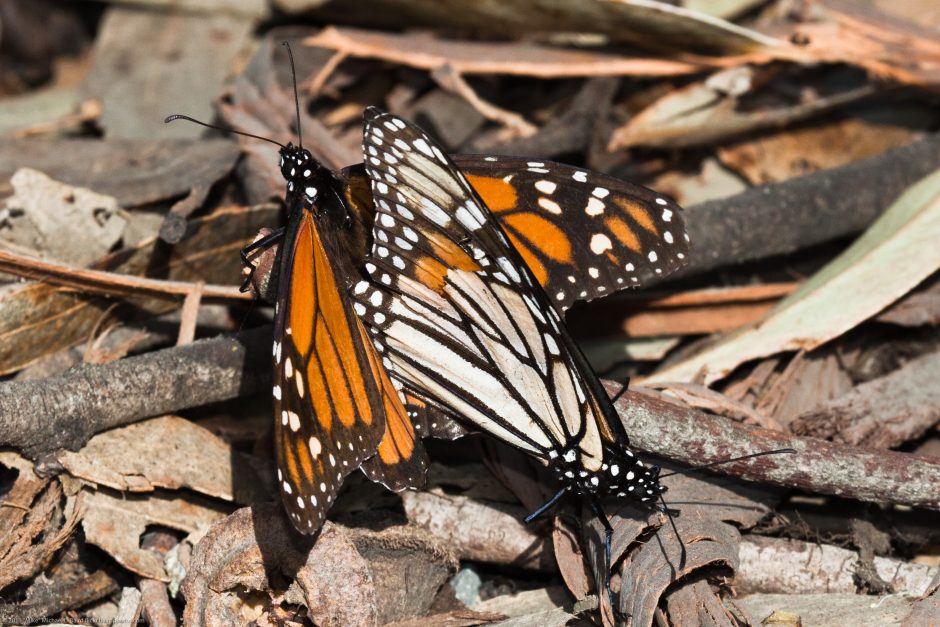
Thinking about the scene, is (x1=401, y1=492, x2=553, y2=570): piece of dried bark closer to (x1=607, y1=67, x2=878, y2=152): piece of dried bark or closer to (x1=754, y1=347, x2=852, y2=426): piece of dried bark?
(x1=754, y1=347, x2=852, y2=426): piece of dried bark

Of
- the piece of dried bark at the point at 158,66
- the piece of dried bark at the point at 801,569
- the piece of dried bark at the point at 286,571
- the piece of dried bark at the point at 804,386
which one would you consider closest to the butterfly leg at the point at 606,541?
the piece of dried bark at the point at 801,569

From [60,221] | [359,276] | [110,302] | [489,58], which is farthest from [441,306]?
[489,58]

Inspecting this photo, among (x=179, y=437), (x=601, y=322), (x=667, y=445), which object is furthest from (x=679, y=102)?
(x=179, y=437)

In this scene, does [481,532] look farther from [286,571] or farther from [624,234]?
[624,234]

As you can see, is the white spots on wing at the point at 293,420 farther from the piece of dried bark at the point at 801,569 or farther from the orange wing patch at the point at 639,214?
the piece of dried bark at the point at 801,569

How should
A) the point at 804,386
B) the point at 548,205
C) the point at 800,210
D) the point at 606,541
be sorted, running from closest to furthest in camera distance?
1. the point at 606,541
2. the point at 548,205
3. the point at 804,386
4. the point at 800,210

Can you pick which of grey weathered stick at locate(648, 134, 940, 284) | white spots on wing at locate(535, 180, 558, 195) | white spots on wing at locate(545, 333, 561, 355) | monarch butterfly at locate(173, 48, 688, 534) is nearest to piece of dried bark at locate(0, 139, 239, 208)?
monarch butterfly at locate(173, 48, 688, 534)
